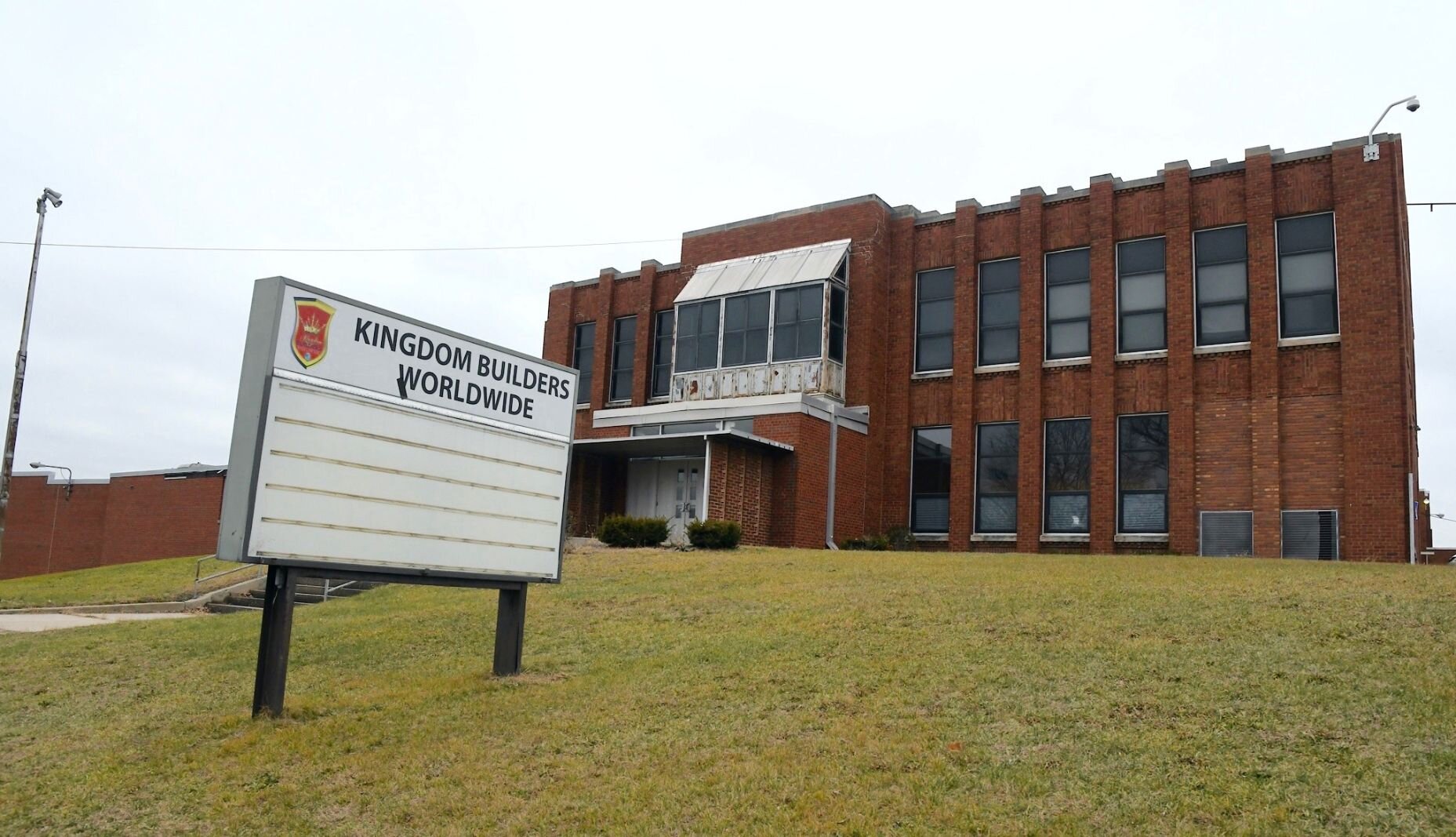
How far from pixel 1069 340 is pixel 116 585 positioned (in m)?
23.3

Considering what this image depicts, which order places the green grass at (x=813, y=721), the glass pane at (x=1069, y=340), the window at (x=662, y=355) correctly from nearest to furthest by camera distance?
the green grass at (x=813, y=721) → the glass pane at (x=1069, y=340) → the window at (x=662, y=355)

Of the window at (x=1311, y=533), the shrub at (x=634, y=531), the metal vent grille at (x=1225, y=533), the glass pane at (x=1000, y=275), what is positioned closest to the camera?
the window at (x=1311, y=533)

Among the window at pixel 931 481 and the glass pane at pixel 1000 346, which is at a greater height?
the glass pane at pixel 1000 346

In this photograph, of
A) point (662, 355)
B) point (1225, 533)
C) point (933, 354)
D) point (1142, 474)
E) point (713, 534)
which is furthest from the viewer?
point (662, 355)

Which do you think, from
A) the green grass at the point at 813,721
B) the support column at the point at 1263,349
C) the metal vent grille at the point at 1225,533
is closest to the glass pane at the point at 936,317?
the support column at the point at 1263,349

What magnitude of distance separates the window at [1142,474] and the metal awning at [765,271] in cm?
802

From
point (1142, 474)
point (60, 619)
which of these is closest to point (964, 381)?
point (1142, 474)

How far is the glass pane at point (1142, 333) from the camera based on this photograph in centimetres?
2578

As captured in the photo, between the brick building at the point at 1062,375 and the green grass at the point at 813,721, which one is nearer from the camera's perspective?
the green grass at the point at 813,721

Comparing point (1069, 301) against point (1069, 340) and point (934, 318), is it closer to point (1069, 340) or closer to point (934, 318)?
point (1069, 340)

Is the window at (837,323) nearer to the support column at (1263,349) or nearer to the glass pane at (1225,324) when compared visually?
the glass pane at (1225,324)

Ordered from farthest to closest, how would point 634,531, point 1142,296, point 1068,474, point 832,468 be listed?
1. point 832,468
2. point 1068,474
3. point 1142,296
4. point 634,531

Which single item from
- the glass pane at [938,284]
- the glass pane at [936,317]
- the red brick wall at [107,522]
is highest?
the glass pane at [938,284]

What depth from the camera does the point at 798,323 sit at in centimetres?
2873
